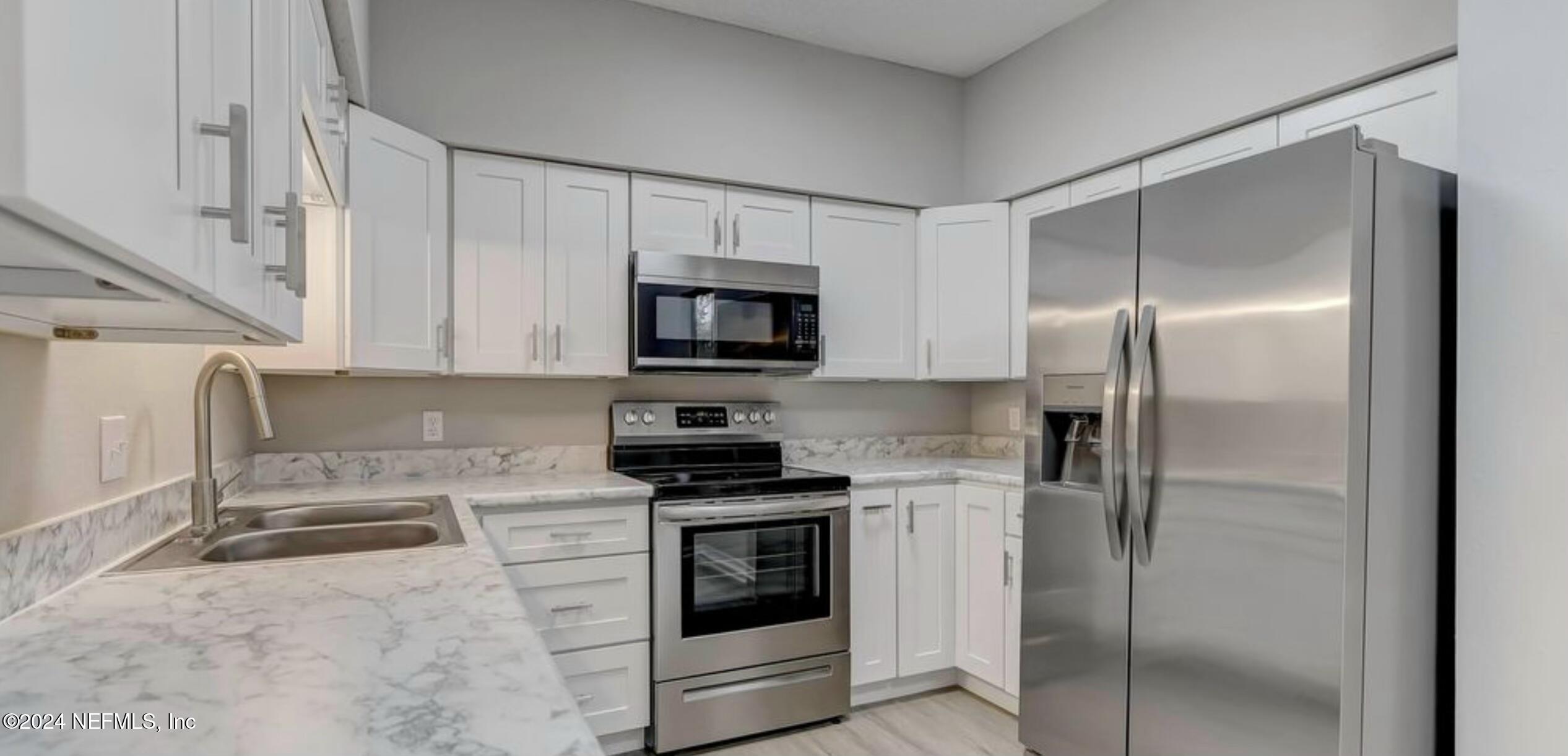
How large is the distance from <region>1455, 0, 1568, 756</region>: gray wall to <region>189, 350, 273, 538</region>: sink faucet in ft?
8.25

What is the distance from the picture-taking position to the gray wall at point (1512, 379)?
1481 mm

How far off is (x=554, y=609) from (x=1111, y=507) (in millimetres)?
1653

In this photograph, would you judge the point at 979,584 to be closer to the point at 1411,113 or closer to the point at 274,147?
the point at 1411,113

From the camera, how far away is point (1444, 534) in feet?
5.63

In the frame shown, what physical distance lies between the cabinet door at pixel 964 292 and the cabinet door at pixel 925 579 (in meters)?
0.61

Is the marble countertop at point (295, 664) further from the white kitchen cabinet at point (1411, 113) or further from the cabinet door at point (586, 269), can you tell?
the white kitchen cabinet at point (1411, 113)

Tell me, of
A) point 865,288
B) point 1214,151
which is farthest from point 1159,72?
point 865,288

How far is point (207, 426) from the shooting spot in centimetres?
159

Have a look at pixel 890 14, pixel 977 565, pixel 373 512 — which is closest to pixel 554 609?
pixel 373 512

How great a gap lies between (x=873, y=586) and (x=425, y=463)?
5.50ft

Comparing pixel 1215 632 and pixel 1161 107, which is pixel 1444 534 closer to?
pixel 1215 632

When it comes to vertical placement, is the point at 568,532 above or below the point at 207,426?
below

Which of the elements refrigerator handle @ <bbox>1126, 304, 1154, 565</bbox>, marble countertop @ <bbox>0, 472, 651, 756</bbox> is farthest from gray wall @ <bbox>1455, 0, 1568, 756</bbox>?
marble countertop @ <bbox>0, 472, 651, 756</bbox>

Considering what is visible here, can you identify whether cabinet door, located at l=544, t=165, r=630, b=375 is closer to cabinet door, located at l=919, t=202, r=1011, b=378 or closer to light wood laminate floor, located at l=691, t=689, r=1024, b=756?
cabinet door, located at l=919, t=202, r=1011, b=378
